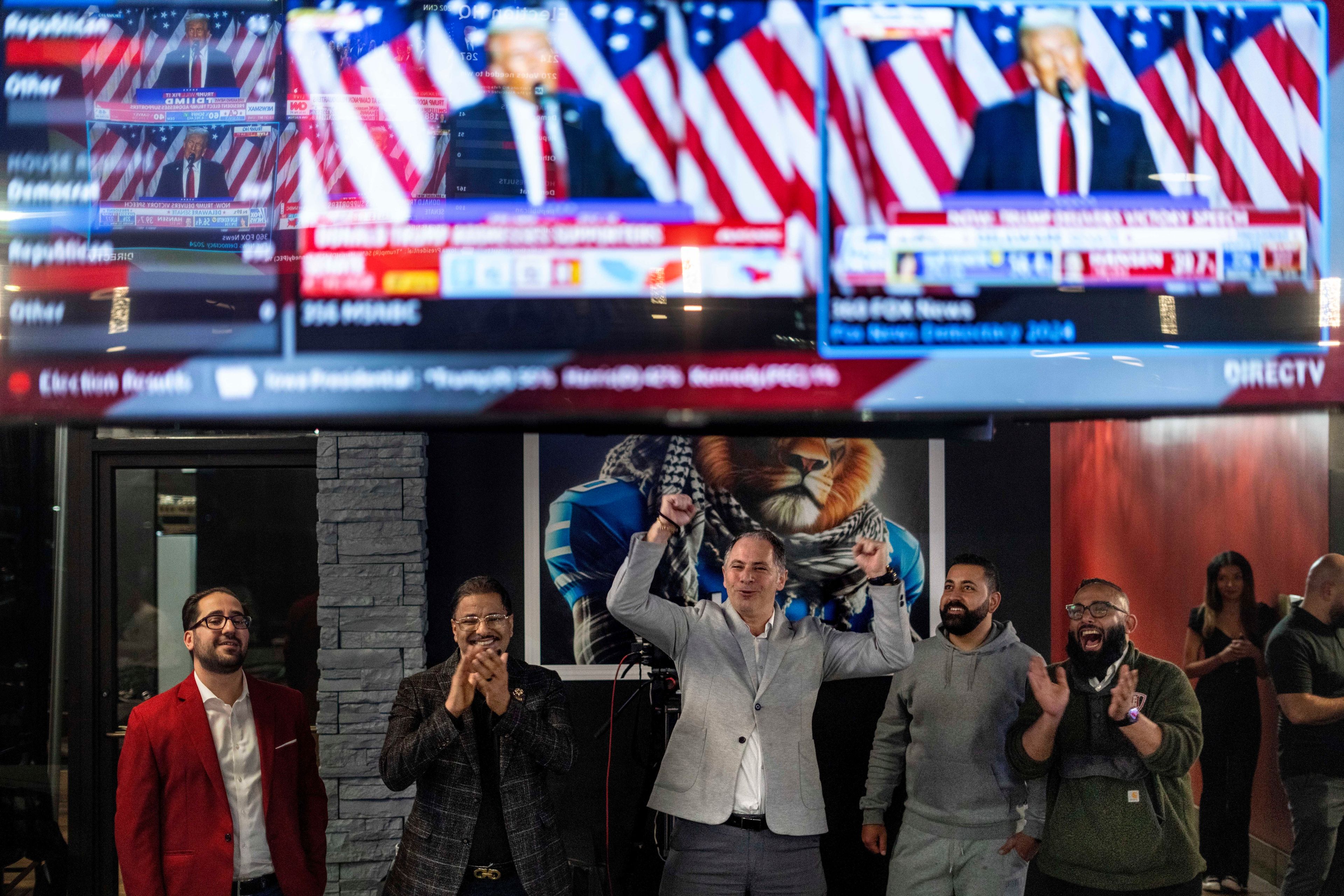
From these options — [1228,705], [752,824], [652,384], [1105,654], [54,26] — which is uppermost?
[54,26]

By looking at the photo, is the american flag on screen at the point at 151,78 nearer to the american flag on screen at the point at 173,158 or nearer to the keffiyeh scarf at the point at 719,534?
the american flag on screen at the point at 173,158

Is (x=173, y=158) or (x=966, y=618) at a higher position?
(x=173, y=158)

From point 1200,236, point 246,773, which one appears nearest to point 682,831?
point 246,773

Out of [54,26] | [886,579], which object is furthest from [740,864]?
[54,26]

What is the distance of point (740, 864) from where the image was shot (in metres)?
3.52

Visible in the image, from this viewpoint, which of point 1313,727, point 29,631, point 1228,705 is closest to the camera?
point 1313,727

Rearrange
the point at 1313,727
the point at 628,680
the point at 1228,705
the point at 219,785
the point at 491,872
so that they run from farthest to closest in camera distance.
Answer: the point at 1228,705 < the point at 628,680 < the point at 1313,727 < the point at 219,785 < the point at 491,872

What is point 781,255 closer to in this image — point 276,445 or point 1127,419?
point 1127,419

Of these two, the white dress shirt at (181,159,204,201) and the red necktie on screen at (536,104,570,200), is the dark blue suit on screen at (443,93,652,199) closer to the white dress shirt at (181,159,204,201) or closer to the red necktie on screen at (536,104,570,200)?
the red necktie on screen at (536,104,570,200)

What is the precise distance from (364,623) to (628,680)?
1190 mm

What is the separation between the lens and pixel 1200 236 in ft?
5.42

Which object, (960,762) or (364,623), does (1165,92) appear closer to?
(960,762)

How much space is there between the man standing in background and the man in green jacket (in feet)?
2.86

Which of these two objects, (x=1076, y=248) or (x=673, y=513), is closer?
(x=1076, y=248)
